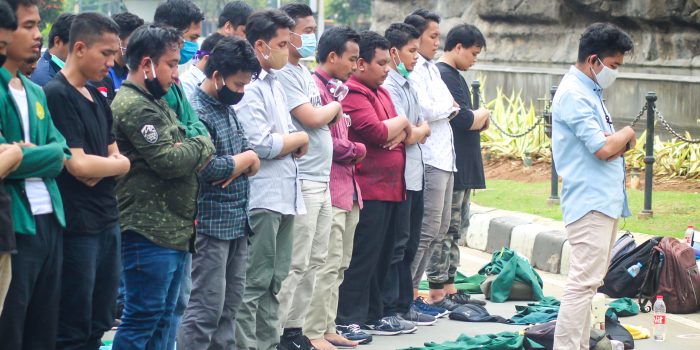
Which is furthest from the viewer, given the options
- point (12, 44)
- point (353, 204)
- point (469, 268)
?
point (469, 268)

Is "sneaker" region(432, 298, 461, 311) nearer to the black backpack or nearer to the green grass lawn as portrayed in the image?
the black backpack

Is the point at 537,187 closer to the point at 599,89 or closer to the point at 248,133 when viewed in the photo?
the point at 599,89

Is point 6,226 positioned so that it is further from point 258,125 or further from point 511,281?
point 511,281

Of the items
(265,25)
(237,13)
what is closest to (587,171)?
(265,25)

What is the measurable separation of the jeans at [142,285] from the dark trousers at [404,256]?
2.52 meters

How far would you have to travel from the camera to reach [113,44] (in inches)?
198

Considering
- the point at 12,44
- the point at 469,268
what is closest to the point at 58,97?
the point at 12,44

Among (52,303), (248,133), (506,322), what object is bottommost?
(506,322)

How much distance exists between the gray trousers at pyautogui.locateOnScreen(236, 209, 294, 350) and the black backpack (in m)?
3.22

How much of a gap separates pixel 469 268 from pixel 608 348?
3175mm

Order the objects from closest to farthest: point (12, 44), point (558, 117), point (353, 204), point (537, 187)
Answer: point (12, 44) → point (558, 117) → point (353, 204) → point (537, 187)

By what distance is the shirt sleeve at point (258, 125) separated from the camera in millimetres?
5992

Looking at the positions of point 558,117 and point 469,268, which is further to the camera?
point 469,268

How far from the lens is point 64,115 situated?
191 inches
